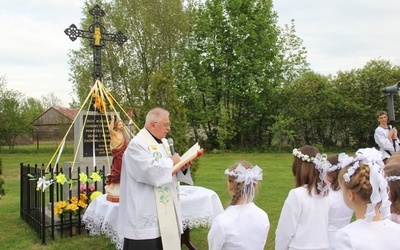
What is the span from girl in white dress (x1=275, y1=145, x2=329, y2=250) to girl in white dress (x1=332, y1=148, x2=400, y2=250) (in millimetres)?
1367

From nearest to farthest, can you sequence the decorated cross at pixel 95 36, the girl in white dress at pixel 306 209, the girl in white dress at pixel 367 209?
1. the girl in white dress at pixel 367 209
2. the girl in white dress at pixel 306 209
3. the decorated cross at pixel 95 36

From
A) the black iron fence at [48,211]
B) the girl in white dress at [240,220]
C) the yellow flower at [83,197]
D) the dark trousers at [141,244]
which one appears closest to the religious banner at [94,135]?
the black iron fence at [48,211]

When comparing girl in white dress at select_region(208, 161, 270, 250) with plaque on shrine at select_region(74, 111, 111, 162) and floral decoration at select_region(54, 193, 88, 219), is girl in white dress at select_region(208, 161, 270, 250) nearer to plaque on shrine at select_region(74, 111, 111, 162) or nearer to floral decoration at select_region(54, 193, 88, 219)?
floral decoration at select_region(54, 193, 88, 219)

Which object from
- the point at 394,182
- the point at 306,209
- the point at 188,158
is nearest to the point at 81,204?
the point at 188,158

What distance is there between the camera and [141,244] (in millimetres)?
4176

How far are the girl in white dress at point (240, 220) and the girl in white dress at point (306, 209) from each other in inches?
12.5

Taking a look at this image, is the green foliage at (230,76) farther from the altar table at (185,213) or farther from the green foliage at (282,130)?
the altar table at (185,213)

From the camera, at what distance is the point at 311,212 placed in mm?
3553

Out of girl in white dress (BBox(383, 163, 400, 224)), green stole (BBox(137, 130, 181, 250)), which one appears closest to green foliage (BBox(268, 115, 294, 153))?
green stole (BBox(137, 130, 181, 250))

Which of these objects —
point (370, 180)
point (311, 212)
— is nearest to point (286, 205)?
point (311, 212)

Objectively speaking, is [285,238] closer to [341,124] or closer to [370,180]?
[370,180]

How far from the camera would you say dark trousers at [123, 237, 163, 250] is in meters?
4.16

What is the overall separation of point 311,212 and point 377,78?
78.7 ft

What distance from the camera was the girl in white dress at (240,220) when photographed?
10.3 ft
